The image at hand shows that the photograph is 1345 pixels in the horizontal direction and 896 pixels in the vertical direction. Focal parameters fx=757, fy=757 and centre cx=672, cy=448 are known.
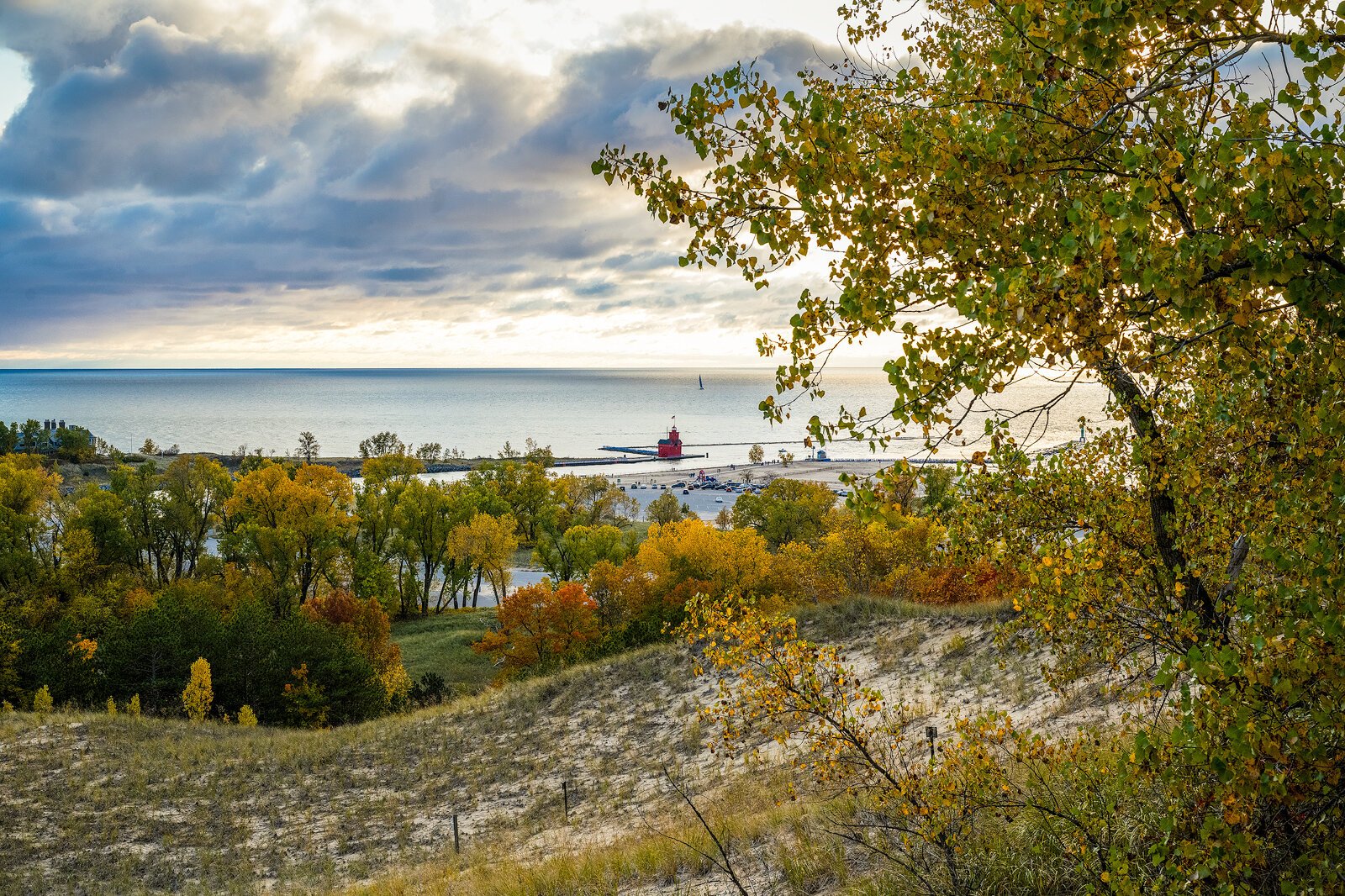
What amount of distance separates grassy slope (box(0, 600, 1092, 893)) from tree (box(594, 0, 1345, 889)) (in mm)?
5919

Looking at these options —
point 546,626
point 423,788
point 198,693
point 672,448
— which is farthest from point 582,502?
point 672,448

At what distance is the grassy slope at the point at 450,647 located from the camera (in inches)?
1752

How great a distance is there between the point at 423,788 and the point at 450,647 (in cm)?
2870

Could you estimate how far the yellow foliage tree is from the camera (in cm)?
3338

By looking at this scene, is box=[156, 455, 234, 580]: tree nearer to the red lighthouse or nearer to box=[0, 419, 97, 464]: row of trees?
box=[0, 419, 97, 464]: row of trees

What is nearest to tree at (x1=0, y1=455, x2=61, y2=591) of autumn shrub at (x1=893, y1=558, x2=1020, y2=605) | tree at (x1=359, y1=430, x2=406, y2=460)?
autumn shrub at (x1=893, y1=558, x2=1020, y2=605)

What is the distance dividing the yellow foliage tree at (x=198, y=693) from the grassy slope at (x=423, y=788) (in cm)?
390

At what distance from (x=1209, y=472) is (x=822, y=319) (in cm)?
330

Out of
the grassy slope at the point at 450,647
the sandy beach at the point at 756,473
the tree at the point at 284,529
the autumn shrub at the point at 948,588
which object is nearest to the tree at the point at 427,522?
the grassy slope at the point at 450,647

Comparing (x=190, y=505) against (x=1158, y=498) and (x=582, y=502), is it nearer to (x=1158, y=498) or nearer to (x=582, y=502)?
(x=582, y=502)

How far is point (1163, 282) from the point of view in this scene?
2727mm

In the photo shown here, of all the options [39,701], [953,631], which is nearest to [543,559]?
[39,701]

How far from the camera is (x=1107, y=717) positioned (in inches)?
510

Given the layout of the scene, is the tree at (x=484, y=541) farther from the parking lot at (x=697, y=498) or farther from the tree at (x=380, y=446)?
the tree at (x=380, y=446)
